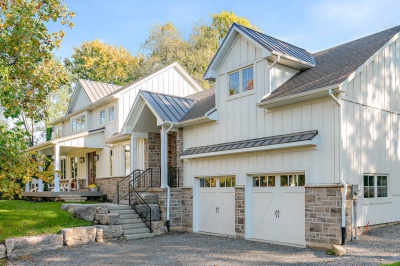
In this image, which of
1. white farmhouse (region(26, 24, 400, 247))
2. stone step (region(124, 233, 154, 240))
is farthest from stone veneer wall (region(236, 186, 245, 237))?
stone step (region(124, 233, 154, 240))

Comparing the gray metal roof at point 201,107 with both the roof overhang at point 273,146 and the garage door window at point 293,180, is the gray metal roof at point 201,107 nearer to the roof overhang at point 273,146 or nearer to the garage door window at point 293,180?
the roof overhang at point 273,146

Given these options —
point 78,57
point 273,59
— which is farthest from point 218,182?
point 78,57

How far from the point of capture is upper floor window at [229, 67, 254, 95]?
497 inches

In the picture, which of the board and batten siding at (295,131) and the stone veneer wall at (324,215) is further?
the board and batten siding at (295,131)

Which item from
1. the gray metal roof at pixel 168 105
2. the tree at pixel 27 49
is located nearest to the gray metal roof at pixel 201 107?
the gray metal roof at pixel 168 105

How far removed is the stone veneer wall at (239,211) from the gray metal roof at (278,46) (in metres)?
4.63

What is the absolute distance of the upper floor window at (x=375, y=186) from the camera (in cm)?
1073

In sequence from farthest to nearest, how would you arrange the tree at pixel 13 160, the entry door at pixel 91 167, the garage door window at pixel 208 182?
the entry door at pixel 91 167, the garage door window at pixel 208 182, the tree at pixel 13 160

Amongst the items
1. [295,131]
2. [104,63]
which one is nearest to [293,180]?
[295,131]

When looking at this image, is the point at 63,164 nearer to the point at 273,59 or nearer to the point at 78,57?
the point at 78,57

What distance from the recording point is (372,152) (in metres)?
11.0

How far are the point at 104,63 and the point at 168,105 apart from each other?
24.4 meters

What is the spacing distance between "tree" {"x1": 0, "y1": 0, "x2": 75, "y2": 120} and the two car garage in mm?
6471

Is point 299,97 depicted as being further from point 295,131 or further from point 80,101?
point 80,101
